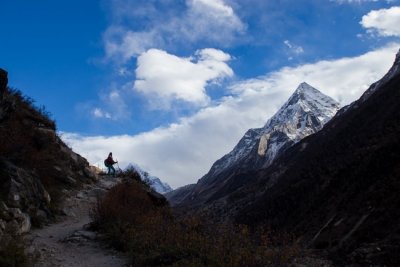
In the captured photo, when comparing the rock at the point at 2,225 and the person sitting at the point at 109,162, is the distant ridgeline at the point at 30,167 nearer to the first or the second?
the rock at the point at 2,225

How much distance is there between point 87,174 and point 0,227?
46.9 feet

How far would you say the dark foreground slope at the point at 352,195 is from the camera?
29859 mm

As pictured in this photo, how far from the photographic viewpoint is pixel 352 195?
5984 centimetres

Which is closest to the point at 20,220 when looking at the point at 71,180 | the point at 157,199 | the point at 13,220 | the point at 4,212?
the point at 13,220

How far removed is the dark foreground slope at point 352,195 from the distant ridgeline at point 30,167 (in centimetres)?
702

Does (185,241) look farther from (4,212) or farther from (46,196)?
(46,196)

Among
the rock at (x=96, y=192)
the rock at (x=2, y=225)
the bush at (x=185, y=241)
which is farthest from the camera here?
the rock at (x=96, y=192)

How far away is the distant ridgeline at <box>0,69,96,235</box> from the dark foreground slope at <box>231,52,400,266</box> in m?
7.02

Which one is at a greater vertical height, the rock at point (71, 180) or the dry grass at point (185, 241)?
the rock at point (71, 180)

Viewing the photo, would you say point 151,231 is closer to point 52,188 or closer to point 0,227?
point 0,227

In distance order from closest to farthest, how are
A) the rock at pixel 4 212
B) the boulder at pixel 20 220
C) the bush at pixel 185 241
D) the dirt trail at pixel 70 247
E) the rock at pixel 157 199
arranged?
the bush at pixel 185 241
the dirt trail at pixel 70 247
the rock at pixel 4 212
the boulder at pixel 20 220
the rock at pixel 157 199

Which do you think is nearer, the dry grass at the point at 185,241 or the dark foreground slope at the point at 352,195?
the dry grass at the point at 185,241

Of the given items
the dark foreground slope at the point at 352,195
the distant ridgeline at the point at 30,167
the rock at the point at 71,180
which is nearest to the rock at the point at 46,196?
the distant ridgeline at the point at 30,167

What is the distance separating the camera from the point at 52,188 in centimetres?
1738
